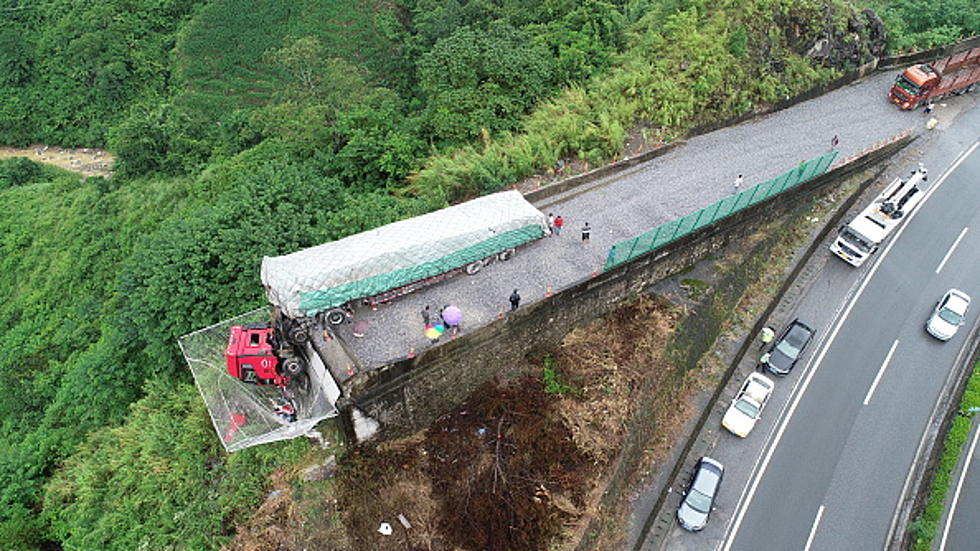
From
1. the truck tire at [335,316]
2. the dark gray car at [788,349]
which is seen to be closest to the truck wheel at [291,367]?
the truck tire at [335,316]

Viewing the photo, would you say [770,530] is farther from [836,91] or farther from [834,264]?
[836,91]

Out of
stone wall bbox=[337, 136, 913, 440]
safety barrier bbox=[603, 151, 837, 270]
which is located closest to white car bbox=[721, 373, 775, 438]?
stone wall bbox=[337, 136, 913, 440]

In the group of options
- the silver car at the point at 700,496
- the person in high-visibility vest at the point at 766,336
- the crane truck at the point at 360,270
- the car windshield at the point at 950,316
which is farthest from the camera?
the car windshield at the point at 950,316

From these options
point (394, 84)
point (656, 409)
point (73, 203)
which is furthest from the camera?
point (394, 84)

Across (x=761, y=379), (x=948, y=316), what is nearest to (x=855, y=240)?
(x=948, y=316)

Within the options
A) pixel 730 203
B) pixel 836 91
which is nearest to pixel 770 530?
pixel 730 203

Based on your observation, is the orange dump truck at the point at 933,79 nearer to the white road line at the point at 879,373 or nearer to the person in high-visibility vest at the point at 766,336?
the white road line at the point at 879,373
